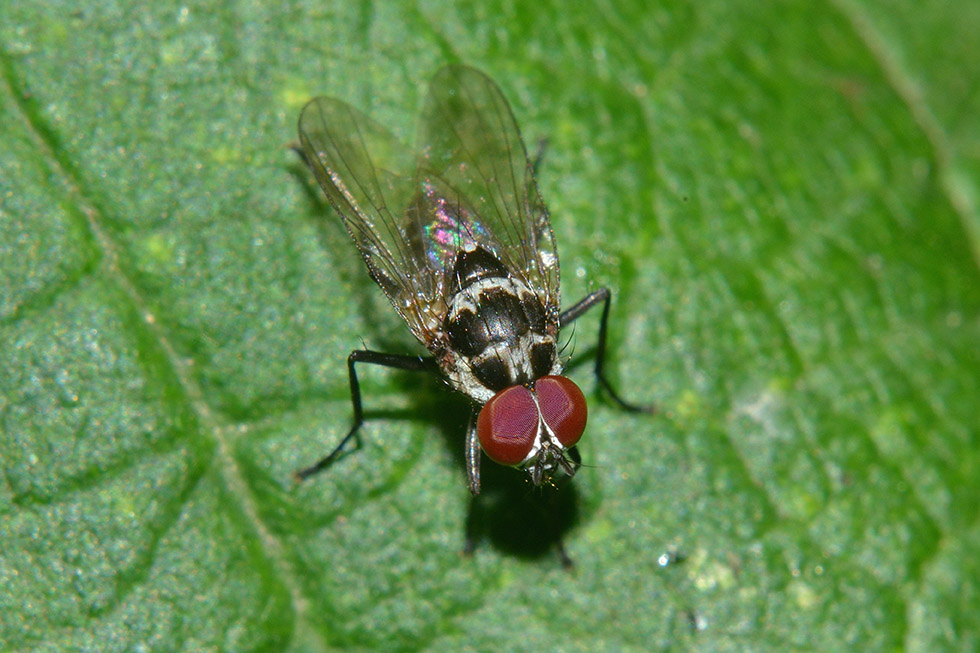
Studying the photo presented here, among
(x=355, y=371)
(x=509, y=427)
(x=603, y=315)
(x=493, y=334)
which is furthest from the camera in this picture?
(x=603, y=315)

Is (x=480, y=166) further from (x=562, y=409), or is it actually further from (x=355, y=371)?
(x=562, y=409)

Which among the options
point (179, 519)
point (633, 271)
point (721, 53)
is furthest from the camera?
point (721, 53)

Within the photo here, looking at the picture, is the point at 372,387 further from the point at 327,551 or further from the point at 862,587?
the point at 862,587

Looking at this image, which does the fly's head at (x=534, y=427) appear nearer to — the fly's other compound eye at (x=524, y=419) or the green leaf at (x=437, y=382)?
the fly's other compound eye at (x=524, y=419)

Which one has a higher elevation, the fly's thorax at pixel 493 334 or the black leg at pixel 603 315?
the fly's thorax at pixel 493 334

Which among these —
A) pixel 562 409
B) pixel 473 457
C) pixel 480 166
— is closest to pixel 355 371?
pixel 473 457

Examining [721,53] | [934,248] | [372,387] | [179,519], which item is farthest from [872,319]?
[179,519]

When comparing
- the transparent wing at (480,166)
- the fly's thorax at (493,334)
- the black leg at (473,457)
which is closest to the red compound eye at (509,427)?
the fly's thorax at (493,334)
